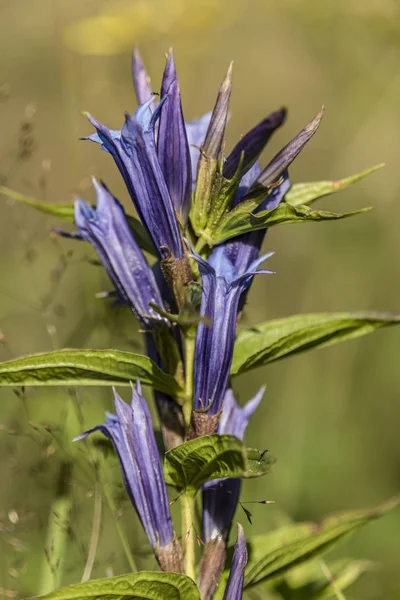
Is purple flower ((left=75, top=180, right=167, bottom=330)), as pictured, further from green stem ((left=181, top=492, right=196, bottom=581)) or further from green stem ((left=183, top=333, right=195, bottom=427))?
green stem ((left=181, top=492, right=196, bottom=581))

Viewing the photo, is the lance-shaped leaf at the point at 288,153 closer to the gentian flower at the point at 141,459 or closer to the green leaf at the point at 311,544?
the gentian flower at the point at 141,459

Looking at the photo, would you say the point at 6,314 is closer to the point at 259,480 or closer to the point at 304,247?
the point at 259,480

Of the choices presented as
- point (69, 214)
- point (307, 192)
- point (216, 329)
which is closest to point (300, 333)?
point (216, 329)

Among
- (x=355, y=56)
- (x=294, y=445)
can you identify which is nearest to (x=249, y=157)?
(x=294, y=445)

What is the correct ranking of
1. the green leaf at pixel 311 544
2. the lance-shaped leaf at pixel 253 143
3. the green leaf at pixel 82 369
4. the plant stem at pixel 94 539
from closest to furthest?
the lance-shaped leaf at pixel 253 143, the green leaf at pixel 82 369, the green leaf at pixel 311 544, the plant stem at pixel 94 539

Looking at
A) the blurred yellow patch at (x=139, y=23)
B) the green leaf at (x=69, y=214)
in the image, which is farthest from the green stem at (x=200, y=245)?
the blurred yellow patch at (x=139, y=23)
